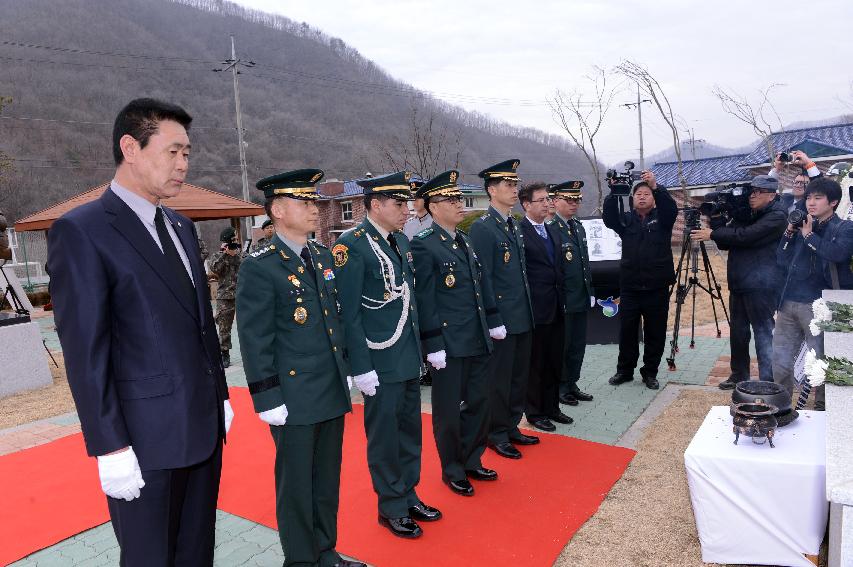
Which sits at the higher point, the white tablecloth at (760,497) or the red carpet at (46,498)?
the white tablecloth at (760,497)

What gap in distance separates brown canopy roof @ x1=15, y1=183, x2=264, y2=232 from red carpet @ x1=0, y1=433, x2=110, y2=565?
697 cm

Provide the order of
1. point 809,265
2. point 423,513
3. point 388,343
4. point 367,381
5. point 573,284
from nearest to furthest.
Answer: point 367,381 < point 388,343 < point 423,513 < point 809,265 < point 573,284

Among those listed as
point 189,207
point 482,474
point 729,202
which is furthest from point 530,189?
point 189,207

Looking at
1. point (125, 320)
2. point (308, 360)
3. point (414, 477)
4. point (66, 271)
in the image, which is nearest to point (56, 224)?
point (66, 271)

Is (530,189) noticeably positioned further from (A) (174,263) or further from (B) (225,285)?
(B) (225,285)

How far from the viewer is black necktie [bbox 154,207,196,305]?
2.13 m

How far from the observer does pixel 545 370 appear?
5352mm

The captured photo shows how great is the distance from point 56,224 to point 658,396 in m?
5.74

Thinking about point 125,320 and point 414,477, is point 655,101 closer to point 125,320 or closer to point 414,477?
point 414,477

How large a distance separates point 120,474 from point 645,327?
5.67 metres

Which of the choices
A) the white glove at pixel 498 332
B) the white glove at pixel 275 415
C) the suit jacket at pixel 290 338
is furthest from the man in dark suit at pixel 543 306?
the white glove at pixel 275 415

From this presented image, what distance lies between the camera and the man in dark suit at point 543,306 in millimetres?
5238

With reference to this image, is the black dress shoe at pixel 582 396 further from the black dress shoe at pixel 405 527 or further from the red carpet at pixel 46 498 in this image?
the red carpet at pixel 46 498

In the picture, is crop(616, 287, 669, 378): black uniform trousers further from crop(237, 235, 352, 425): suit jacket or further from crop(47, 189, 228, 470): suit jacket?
crop(47, 189, 228, 470): suit jacket
